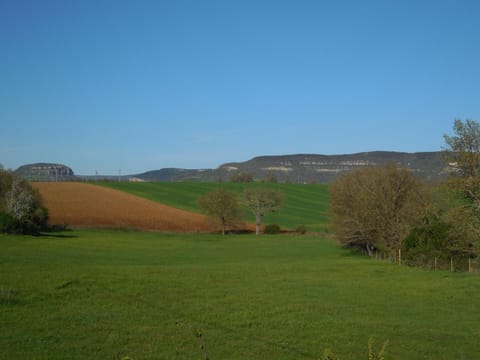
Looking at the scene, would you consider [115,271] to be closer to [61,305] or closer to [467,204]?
[61,305]

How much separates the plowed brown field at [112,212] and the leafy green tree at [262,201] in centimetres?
835

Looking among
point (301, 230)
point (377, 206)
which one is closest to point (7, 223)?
point (377, 206)

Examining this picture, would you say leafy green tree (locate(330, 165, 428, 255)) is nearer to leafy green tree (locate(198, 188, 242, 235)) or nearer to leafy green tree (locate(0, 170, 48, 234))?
leafy green tree (locate(198, 188, 242, 235))

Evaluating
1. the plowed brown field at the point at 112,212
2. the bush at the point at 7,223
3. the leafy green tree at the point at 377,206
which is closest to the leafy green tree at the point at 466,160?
the leafy green tree at the point at 377,206

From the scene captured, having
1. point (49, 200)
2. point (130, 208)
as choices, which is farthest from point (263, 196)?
point (49, 200)

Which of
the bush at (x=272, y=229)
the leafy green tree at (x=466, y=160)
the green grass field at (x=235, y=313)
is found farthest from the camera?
the bush at (x=272, y=229)

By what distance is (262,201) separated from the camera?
9231 cm

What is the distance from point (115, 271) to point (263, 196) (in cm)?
6370

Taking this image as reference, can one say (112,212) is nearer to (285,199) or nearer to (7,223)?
(7,223)

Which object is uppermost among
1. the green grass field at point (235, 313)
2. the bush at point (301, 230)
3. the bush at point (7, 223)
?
the bush at point (7, 223)

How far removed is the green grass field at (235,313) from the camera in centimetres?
1438

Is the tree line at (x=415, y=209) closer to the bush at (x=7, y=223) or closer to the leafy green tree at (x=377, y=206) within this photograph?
the leafy green tree at (x=377, y=206)

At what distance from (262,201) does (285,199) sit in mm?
30112

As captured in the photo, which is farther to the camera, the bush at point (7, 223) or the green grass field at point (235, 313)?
the bush at point (7, 223)
